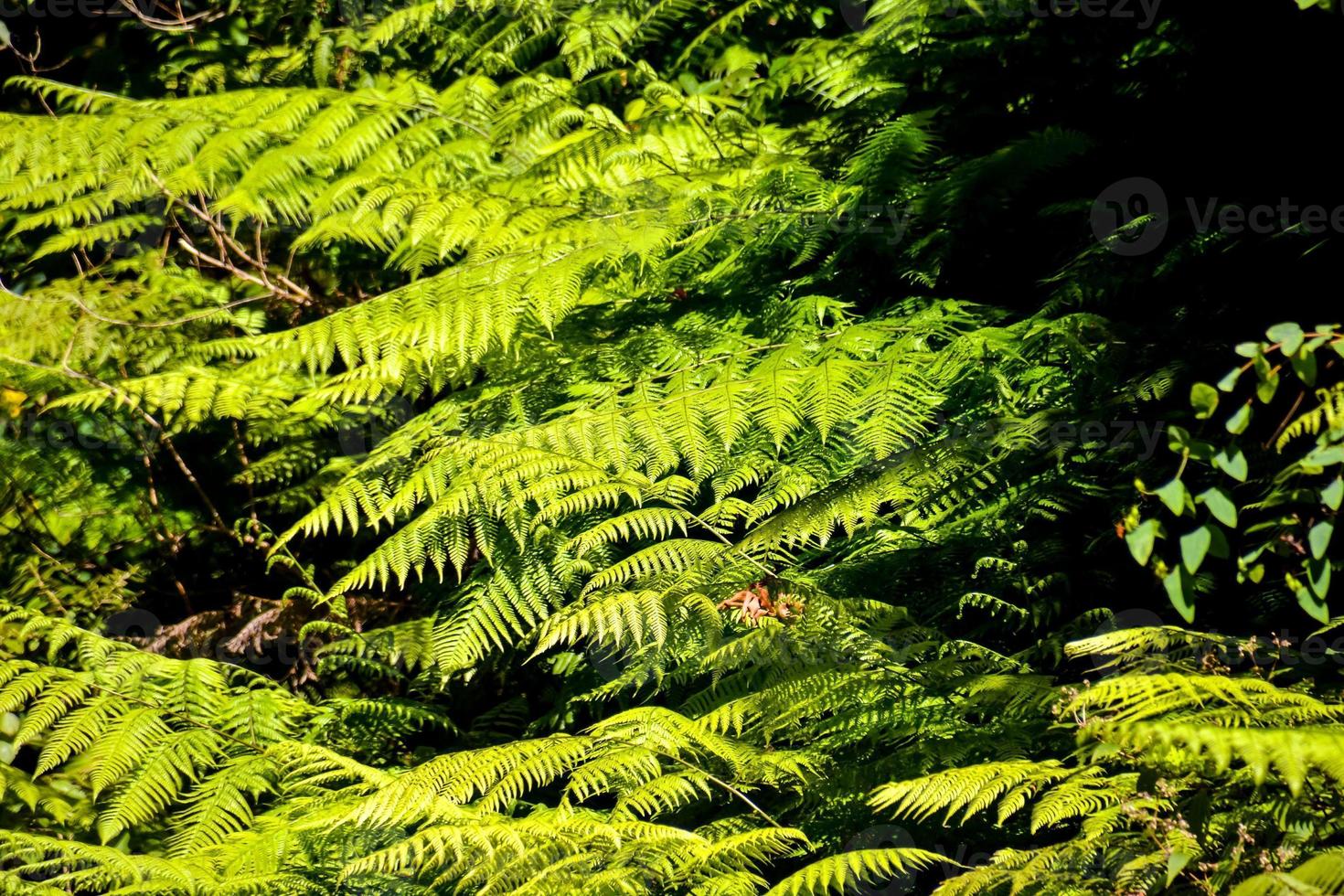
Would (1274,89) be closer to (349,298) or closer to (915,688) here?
(915,688)

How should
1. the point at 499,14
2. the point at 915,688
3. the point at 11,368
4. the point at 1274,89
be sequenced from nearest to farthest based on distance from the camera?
1. the point at 915,688
2. the point at 1274,89
3. the point at 11,368
4. the point at 499,14

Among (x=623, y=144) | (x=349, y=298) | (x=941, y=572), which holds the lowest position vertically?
(x=941, y=572)

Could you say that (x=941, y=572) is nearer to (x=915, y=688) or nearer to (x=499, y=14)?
(x=915, y=688)

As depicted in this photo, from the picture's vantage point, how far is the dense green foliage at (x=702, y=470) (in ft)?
4.81

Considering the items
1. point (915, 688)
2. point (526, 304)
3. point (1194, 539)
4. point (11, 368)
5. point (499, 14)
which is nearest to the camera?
point (1194, 539)

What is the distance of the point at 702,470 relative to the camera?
6.44ft

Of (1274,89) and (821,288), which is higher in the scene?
(1274,89)

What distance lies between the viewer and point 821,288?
2869mm

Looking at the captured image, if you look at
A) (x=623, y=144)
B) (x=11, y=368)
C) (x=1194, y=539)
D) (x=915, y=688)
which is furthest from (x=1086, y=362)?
(x=11, y=368)

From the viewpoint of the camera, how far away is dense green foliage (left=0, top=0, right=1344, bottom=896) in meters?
1.46

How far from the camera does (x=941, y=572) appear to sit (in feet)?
7.36

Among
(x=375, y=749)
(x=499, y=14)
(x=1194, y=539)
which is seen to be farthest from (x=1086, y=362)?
(x=499, y=14)

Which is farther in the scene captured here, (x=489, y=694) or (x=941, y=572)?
(x=489, y=694)

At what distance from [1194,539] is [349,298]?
10.1 feet
